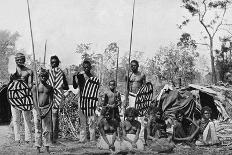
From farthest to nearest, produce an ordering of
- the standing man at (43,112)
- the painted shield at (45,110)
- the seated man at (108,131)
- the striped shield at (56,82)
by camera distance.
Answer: the striped shield at (56,82)
the seated man at (108,131)
the painted shield at (45,110)
the standing man at (43,112)

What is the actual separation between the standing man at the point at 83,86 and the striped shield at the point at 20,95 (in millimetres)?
1221

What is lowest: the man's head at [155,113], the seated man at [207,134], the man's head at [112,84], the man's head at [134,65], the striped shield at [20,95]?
the seated man at [207,134]

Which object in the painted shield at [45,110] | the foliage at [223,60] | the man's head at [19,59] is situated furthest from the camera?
the foliage at [223,60]

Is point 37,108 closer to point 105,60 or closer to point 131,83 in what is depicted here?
point 131,83

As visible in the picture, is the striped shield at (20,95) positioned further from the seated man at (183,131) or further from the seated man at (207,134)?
the seated man at (207,134)

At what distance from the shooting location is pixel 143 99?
8734 millimetres

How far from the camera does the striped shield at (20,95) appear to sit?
7.46m

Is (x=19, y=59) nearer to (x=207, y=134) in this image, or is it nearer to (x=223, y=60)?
(x=207, y=134)

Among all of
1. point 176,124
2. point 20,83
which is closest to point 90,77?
point 20,83

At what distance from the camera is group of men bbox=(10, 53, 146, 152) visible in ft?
23.0

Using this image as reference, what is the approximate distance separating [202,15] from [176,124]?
93.2ft

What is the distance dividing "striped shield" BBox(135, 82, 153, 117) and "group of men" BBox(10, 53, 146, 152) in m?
0.30

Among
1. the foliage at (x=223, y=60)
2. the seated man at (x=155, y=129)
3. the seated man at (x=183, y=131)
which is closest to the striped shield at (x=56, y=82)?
the seated man at (x=155, y=129)

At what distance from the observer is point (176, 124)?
8.35 meters
